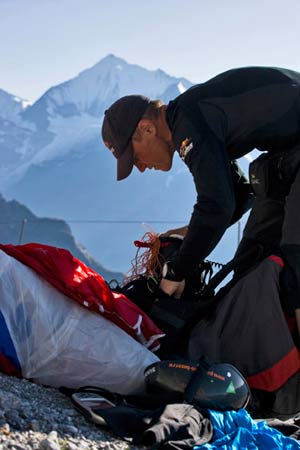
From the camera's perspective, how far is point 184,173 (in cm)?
9412

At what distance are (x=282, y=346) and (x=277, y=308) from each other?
0.15 metres

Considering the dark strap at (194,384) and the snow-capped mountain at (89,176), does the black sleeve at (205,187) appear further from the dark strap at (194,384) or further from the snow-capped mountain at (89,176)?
the snow-capped mountain at (89,176)

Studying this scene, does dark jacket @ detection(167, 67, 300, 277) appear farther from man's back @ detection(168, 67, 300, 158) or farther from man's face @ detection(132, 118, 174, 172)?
man's face @ detection(132, 118, 174, 172)

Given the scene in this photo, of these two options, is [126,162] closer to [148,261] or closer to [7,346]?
[148,261]

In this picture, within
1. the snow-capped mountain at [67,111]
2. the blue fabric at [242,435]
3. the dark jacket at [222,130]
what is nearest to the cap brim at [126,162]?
the dark jacket at [222,130]

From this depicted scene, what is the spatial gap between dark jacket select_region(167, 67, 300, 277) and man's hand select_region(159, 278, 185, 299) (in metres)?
0.14

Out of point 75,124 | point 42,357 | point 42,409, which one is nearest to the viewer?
point 42,409

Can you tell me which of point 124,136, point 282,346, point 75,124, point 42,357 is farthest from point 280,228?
point 75,124

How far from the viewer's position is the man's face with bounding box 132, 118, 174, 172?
2.66 metres

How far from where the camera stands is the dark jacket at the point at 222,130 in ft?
7.57

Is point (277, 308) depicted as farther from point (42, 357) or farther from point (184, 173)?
point (184, 173)

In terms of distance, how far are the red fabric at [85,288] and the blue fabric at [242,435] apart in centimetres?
59

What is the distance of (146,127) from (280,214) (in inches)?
28.6

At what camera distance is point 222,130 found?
239cm
